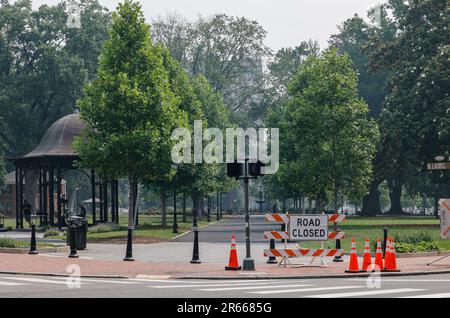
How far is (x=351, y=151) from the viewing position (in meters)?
48.1

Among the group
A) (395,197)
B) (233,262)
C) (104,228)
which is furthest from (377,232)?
(395,197)

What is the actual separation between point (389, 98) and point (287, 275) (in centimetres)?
4088

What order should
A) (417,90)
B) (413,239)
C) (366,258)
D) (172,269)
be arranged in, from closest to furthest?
(366,258) → (172,269) → (413,239) → (417,90)

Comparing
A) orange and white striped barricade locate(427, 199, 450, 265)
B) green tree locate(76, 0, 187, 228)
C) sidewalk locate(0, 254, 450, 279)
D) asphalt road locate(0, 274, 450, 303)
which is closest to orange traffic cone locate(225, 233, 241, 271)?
sidewalk locate(0, 254, 450, 279)

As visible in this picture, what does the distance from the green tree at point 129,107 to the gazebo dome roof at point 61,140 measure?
8377 millimetres

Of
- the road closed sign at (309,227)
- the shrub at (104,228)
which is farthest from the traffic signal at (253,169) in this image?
the shrub at (104,228)

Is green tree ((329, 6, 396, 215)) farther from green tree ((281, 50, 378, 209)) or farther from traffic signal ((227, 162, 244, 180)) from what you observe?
traffic signal ((227, 162, 244, 180))

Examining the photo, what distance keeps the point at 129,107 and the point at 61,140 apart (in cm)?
1192

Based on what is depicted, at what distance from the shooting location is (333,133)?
48.6 metres

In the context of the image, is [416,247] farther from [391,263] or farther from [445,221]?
[391,263]

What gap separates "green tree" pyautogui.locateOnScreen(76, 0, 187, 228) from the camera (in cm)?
4194

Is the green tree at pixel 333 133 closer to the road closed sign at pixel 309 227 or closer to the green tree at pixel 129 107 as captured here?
the green tree at pixel 129 107
